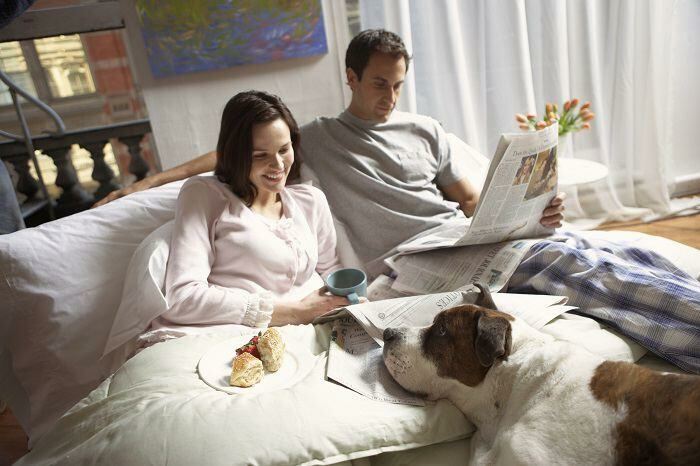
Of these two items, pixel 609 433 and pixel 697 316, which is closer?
pixel 609 433

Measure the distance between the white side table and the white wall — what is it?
4.00 feet

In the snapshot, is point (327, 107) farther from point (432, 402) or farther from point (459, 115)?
point (432, 402)

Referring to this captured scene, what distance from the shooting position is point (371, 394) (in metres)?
0.98

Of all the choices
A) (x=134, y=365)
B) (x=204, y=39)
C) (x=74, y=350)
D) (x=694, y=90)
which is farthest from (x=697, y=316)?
(x=694, y=90)

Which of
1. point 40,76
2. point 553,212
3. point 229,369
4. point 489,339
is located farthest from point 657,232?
point 40,76

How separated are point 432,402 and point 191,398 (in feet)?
1.57

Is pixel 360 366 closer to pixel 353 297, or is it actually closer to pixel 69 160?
pixel 353 297

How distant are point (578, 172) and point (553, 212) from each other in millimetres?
1197

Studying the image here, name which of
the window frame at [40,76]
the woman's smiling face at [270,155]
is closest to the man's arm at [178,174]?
the woman's smiling face at [270,155]

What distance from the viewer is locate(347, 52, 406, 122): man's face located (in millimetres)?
1701

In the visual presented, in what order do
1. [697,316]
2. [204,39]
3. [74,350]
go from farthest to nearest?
[204,39]
[74,350]
[697,316]

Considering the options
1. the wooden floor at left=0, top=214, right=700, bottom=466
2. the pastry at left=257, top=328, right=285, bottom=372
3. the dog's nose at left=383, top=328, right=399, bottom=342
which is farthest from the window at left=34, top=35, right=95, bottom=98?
the dog's nose at left=383, top=328, right=399, bottom=342

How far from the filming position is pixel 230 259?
1.41 meters

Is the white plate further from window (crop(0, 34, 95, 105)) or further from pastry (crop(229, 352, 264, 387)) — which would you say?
window (crop(0, 34, 95, 105))
